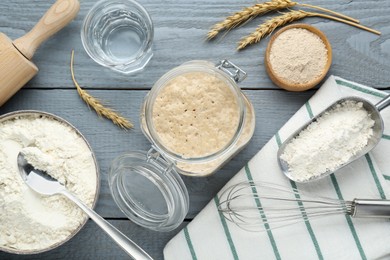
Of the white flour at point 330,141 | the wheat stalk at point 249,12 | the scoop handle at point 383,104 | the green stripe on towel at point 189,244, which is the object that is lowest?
the green stripe on towel at point 189,244

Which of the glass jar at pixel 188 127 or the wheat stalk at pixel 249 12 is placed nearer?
the glass jar at pixel 188 127

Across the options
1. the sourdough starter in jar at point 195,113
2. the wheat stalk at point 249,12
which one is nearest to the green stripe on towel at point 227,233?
the sourdough starter in jar at point 195,113

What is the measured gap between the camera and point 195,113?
1062 mm

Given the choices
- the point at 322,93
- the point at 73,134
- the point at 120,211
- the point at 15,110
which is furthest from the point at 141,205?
the point at 322,93

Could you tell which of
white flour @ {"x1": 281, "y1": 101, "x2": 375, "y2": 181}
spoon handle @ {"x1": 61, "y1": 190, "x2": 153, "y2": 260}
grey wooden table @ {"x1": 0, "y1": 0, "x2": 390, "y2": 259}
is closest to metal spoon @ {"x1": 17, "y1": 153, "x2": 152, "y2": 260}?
spoon handle @ {"x1": 61, "y1": 190, "x2": 153, "y2": 260}

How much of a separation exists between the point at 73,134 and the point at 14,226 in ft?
0.72

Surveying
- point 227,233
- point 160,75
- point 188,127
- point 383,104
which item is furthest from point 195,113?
point 383,104

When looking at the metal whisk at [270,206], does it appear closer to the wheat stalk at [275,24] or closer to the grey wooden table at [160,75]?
the grey wooden table at [160,75]

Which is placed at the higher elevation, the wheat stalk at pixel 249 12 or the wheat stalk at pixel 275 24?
the wheat stalk at pixel 249 12

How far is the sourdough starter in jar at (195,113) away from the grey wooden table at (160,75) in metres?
0.14

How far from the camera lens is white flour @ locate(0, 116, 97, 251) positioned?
3.66 feet

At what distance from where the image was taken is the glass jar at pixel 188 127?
3.40ft

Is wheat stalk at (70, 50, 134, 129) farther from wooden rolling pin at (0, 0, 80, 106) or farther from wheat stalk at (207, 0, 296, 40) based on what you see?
wheat stalk at (207, 0, 296, 40)

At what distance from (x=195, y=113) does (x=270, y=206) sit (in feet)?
0.86
